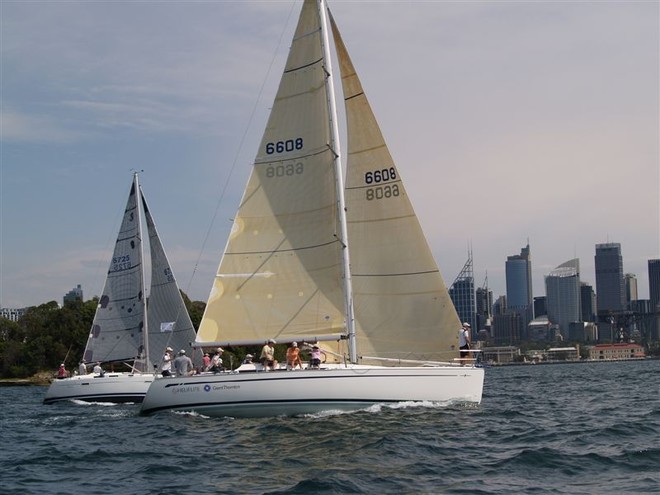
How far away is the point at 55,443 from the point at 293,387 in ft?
18.9

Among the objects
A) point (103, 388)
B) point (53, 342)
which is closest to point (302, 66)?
point (103, 388)

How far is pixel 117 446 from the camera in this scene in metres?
21.4

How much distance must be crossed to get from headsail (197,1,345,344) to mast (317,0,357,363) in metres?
0.17

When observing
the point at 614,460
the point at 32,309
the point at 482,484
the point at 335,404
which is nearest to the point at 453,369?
the point at 335,404

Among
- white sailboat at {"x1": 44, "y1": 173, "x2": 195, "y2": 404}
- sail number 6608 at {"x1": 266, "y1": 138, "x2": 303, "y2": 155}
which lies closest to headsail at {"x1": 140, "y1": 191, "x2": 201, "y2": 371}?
white sailboat at {"x1": 44, "y1": 173, "x2": 195, "y2": 404}

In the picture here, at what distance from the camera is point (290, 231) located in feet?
87.7

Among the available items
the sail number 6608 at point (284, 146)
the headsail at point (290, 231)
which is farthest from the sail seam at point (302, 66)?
the sail number 6608 at point (284, 146)

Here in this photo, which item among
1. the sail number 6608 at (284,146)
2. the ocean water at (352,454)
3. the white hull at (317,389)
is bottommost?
the ocean water at (352,454)

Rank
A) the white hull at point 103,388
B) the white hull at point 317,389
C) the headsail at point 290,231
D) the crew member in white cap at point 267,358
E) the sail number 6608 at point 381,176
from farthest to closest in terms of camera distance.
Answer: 1. the white hull at point 103,388
2. the sail number 6608 at point 381,176
3. the headsail at point 290,231
4. the crew member in white cap at point 267,358
5. the white hull at point 317,389

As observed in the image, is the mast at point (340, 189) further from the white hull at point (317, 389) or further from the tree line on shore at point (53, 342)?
the tree line on shore at point (53, 342)

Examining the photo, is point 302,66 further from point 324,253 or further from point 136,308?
point 136,308

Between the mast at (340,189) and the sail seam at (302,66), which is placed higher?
the sail seam at (302,66)

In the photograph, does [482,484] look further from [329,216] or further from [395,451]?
[329,216]

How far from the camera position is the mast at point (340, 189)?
26.1 metres
